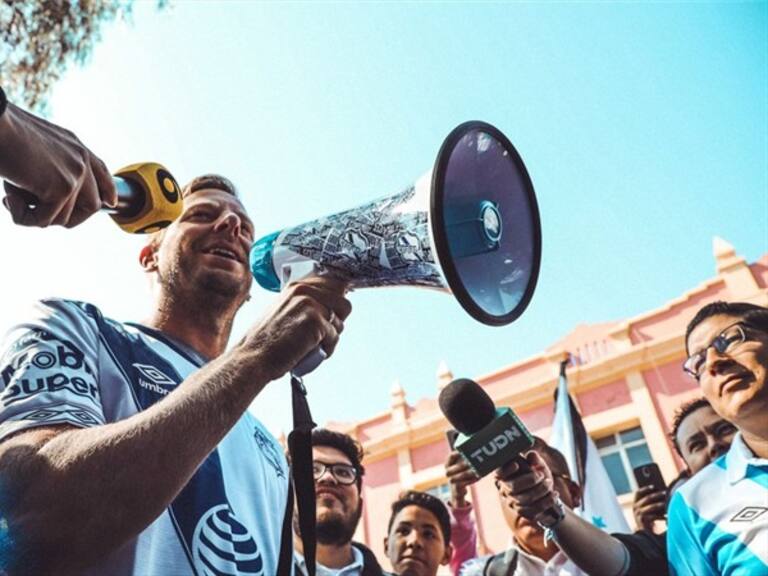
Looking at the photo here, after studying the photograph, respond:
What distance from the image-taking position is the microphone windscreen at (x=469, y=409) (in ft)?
6.73

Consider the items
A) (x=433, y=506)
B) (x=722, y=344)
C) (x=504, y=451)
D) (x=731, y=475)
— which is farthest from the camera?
(x=433, y=506)

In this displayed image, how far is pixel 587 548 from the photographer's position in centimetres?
210

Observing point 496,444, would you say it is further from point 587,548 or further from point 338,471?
point 338,471

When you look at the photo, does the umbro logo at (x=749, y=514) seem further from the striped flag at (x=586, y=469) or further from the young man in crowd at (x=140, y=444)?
the striped flag at (x=586, y=469)

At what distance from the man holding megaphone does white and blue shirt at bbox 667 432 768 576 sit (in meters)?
2.13

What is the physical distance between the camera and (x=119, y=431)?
1.00m

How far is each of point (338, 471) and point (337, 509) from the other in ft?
0.73

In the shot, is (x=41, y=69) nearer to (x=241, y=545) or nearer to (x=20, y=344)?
(x=20, y=344)

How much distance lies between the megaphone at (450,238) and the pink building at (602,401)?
10.9 m

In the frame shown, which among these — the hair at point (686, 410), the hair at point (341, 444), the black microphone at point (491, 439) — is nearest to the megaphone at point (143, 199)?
the black microphone at point (491, 439)

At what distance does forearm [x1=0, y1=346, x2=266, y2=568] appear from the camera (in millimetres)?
929

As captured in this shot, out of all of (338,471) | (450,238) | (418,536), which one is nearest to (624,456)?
(418,536)

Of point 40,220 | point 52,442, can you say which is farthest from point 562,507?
point 40,220

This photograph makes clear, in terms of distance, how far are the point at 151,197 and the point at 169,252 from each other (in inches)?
25.2
